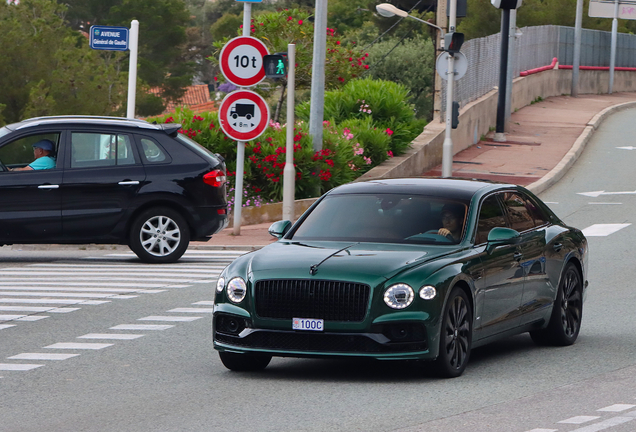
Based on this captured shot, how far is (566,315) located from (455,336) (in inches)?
86.3

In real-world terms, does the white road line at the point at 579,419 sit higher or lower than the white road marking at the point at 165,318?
higher

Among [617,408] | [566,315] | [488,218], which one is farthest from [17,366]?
[566,315]

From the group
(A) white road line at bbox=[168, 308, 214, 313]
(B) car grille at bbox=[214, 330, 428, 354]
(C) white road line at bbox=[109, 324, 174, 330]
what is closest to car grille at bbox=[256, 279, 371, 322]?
(B) car grille at bbox=[214, 330, 428, 354]

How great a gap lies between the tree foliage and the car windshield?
128 ft

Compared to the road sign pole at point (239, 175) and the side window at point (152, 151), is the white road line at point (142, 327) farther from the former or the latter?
the road sign pole at point (239, 175)

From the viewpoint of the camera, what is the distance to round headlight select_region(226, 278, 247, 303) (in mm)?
8398

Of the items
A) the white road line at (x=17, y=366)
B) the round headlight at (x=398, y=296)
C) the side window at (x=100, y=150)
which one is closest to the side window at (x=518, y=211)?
the round headlight at (x=398, y=296)

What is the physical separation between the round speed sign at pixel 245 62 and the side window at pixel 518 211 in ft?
30.5

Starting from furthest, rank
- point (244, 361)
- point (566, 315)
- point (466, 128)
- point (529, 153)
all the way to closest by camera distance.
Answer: point (466, 128)
point (529, 153)
point (566, 315)
point (244, 361)

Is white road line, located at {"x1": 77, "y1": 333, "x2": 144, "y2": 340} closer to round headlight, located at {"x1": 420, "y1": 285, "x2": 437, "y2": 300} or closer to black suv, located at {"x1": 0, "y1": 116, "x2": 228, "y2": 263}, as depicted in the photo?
round headlight, located at {"x1": 420, "y1": 285, "x2": 437, "y2": 300}

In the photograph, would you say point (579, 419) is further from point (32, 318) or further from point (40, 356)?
point (32, 318)

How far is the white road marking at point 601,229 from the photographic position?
20.0 metres

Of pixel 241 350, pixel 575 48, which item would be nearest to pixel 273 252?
pixel 241 350

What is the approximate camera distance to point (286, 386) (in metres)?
8.25
